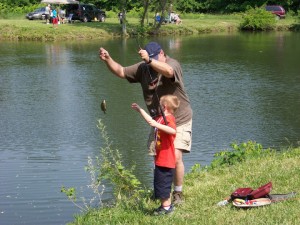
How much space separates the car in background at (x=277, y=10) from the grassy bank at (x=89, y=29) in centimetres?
526

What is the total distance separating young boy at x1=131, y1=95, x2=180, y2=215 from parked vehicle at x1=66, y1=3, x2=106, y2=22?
42.5 meters

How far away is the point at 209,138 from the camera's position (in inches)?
553

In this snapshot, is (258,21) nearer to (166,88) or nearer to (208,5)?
(208,5)

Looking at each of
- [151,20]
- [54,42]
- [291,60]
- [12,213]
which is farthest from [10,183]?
[151,20]

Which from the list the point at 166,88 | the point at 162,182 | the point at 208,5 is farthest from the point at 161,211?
the point at 208,5

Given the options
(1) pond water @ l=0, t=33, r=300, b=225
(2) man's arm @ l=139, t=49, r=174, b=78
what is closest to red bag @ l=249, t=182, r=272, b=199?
(2) man's arm @ l=139, t=49, r=174, b=78

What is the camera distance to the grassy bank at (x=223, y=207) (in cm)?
571

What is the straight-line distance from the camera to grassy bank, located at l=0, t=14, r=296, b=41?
40.3 metres

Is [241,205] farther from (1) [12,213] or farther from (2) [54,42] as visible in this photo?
(2) [54,42]

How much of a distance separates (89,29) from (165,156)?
37.4 metres

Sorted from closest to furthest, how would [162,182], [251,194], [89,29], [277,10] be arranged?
[251,194] < [162,182] < [89,29] < [277,10]

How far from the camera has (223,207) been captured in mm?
6102

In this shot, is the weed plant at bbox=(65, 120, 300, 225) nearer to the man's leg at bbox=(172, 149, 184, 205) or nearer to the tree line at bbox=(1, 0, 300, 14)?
the man's leg at bbox=(172, 149, 184, 205)

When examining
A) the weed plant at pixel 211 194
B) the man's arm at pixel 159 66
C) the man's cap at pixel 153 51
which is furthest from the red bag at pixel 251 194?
the man's cap at pixel 153 51
